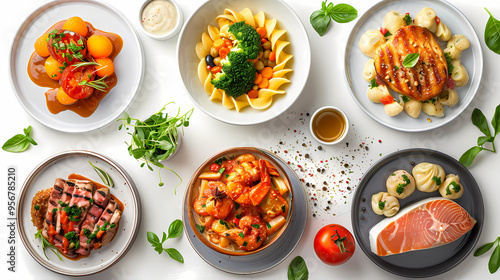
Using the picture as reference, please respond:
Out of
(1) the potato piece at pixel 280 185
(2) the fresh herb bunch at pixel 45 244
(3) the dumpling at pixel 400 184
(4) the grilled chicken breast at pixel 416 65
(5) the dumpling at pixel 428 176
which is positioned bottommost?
(2) the fresh herb bunch at pixel 45 244

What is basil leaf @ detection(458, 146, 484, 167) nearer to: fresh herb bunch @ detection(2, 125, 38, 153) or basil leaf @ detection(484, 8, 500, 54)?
basil leaf @ detection(484, 8, 500, 54)

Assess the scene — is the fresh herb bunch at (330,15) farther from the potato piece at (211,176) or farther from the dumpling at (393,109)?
the potato piece at (211,176)

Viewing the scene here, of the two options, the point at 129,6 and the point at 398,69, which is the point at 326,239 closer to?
the point at 398,69

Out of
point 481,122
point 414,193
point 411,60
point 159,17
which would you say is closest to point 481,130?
point 481,122

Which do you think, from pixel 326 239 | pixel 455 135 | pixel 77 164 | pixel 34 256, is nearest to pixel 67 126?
pixel 77 164

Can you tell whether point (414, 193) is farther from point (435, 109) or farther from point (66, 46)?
point (66, 46)

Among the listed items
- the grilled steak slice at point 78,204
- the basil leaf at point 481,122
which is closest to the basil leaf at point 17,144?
the grilled steak slice at point 78,204
